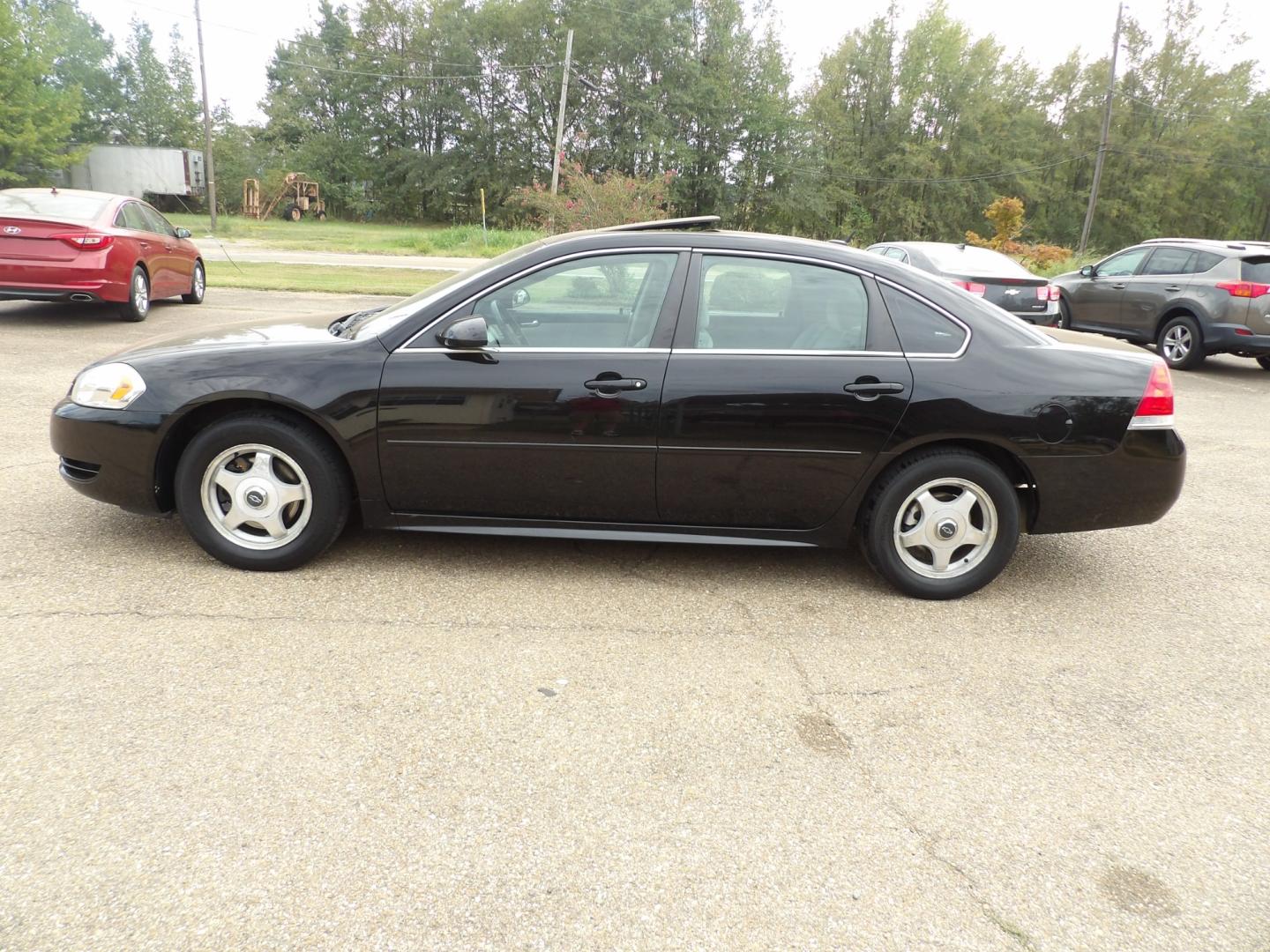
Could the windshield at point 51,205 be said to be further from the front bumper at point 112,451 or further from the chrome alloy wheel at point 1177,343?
the chrome alloy wheel at point 1177,343

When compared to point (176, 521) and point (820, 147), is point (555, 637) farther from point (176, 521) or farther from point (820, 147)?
point (820, 147)

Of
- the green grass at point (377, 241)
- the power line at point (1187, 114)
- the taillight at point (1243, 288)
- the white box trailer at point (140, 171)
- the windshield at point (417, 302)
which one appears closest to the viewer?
the windshield at point (417, 302)

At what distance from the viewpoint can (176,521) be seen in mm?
4586

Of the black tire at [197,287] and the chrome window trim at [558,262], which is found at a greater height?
the chrome window trim at [558,262]

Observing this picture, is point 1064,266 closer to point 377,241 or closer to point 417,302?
point 377,241

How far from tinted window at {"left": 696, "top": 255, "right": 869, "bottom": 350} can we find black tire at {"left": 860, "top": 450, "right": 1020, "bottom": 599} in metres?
0.62

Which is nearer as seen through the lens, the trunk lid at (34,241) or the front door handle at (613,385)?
the front door handle at (613,385)

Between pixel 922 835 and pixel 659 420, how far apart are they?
197 centimetres

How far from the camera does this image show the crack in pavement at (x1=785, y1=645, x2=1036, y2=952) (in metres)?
2.12

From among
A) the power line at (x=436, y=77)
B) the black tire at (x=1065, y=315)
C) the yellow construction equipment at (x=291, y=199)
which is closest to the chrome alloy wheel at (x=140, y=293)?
the black tire at (x=1065, y=315)

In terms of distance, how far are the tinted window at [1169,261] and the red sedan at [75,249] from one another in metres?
12.7

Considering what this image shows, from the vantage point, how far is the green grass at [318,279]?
15250 millimetres

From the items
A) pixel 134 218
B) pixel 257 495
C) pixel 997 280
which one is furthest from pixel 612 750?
pixel 134 218

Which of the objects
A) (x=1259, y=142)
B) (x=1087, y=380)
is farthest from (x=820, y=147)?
(x=1087, y=380)
